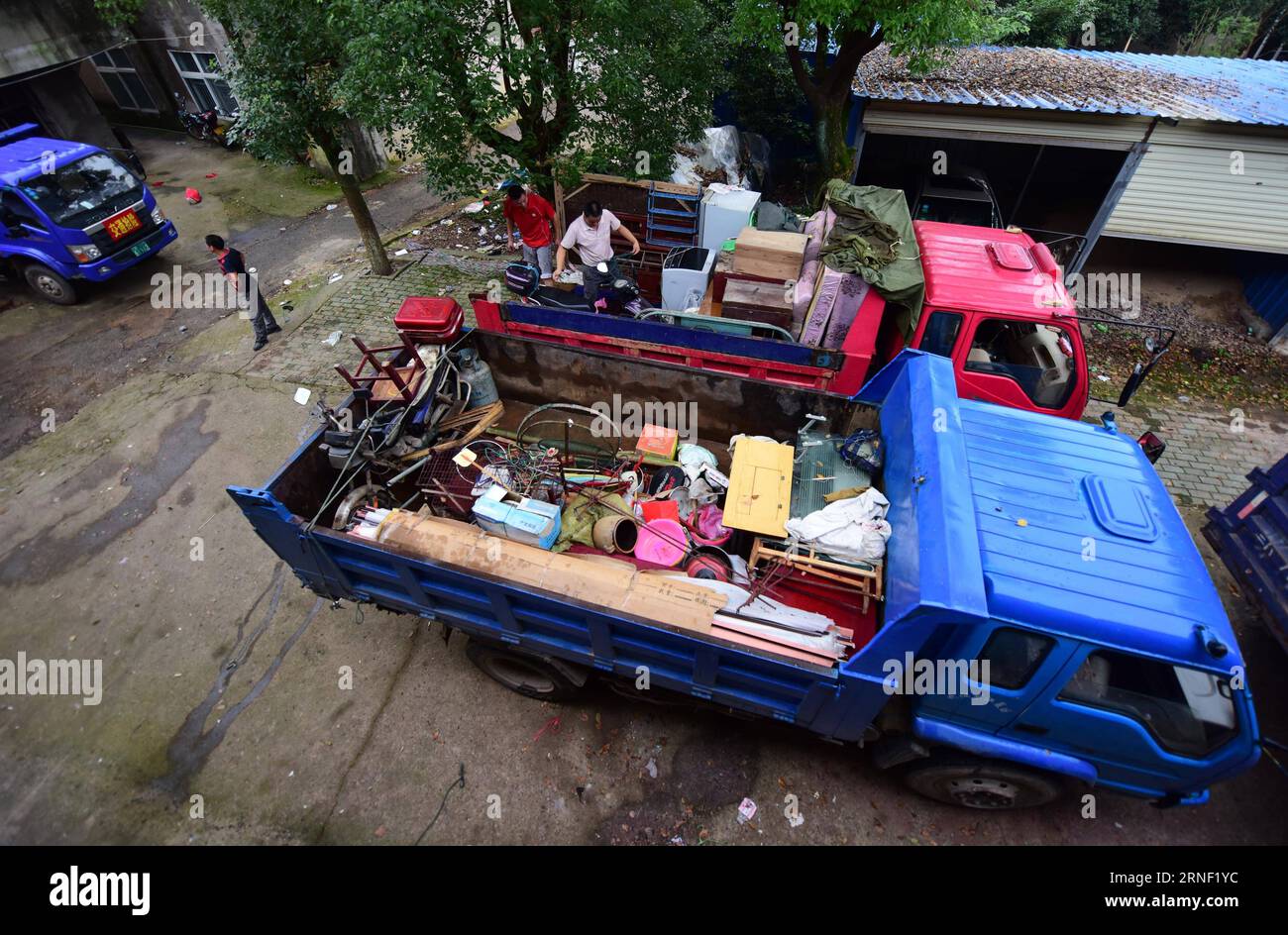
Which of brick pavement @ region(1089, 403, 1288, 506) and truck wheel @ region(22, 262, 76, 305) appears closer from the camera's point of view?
brick pavement @ region(1089, 403, 1288, 506)

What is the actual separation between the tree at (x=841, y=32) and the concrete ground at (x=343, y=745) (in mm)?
6347

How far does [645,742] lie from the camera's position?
4.27 metres

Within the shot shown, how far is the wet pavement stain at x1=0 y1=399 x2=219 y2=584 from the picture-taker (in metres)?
5.58

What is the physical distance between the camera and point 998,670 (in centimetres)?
299

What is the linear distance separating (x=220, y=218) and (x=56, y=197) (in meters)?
3.26

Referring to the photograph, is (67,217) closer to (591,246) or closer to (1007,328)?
(591,246)

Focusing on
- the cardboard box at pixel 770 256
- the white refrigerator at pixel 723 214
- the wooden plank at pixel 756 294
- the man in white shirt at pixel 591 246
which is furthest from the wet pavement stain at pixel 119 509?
the white refrigerator at pixel 723 214

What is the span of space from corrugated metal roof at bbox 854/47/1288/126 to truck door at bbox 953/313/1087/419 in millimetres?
5096

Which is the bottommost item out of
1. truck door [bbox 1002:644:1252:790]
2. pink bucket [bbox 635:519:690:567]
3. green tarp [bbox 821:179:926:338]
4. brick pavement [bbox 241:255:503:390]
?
brick pavement [bbox 241:255:503:390]

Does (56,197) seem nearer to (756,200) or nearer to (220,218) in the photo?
(220,218)

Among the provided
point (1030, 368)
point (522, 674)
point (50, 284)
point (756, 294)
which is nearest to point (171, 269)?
point (50, 284)

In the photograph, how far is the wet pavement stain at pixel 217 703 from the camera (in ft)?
13.7

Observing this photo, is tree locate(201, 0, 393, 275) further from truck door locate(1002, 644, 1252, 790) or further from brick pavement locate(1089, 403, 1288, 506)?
brick pavement locate(1089, 403, 1288, 506)

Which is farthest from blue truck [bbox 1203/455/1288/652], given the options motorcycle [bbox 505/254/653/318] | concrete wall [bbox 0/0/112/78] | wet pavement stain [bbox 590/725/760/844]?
concrete wall [bbox 0/0/112/78]
